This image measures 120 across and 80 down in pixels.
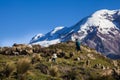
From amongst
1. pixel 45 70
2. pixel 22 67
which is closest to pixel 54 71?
pixel 45 70

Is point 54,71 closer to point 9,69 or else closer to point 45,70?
point 45,70

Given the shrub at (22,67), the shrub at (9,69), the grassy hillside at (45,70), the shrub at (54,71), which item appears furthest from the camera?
the shrub at (54,71)

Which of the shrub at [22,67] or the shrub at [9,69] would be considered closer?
the shrub at [22,67]

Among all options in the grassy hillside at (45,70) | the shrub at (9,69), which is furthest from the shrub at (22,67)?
the shrub at (9,69)

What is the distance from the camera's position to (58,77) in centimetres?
3647

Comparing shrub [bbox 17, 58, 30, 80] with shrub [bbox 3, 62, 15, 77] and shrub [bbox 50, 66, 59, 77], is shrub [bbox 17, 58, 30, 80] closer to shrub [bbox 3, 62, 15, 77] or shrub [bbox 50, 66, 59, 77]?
shrub [bbox 3, 62, 15, 77]

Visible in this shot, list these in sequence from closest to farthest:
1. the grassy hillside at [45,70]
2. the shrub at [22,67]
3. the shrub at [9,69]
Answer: the shrub at [22,67] → the grassy hillside at [45,70] → the shrub at [9,69]

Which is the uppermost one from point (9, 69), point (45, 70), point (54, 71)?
point (45, 70)

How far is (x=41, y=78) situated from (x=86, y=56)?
3007cm

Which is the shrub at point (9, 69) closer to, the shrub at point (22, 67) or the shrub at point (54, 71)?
the shrub at point (22, 67)

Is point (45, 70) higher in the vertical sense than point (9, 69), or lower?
higher

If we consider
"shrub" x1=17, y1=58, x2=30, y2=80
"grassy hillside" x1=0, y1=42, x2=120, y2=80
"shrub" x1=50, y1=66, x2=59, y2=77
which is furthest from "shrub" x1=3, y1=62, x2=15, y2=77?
"shrub" x1=50, y1=66, x2=59, y2=77

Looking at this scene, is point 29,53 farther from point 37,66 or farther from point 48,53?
point 37,66

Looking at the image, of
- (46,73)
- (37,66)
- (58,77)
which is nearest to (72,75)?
(58,77)
